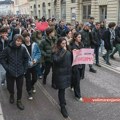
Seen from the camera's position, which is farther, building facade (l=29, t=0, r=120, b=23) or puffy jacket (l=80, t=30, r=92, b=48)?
building facade (l=29, t=0, r=120, b=23)

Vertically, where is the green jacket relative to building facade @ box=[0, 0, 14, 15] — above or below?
below

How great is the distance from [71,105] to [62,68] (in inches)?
46.4

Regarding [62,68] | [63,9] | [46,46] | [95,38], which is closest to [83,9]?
[63,9]

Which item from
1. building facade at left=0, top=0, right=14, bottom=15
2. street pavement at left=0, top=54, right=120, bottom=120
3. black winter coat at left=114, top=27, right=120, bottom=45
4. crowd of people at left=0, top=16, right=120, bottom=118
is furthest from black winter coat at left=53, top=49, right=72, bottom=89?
building facade at left=0, top=0, right=14, bottom=15

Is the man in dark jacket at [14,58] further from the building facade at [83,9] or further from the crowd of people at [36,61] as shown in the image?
the building facade at [83,9]

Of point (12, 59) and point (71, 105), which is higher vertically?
point (12, 59)

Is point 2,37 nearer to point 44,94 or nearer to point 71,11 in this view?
point 44,94

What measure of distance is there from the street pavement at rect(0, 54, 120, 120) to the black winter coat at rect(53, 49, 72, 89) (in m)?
0.72

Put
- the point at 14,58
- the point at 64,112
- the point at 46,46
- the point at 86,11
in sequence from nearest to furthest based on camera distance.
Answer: the point at 64,112
the point at 14,58
the point at 46,46
the point at 86,11

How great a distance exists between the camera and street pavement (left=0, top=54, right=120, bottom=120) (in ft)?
19.5

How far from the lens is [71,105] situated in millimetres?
6582

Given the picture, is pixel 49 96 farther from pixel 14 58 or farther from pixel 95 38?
pixel 95 38

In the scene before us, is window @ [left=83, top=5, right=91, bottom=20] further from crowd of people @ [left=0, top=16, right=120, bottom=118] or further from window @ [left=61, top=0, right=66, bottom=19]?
crowd of people @ [left=0, top=16, right=120, bottom=118]

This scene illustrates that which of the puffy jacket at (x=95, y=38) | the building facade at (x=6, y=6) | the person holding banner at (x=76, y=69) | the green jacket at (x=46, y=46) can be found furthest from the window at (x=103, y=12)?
the building facade at (x=6, y=6)
